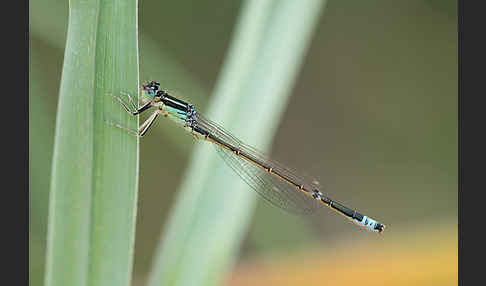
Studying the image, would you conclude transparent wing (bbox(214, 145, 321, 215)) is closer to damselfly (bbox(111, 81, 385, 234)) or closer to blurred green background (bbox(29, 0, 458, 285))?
damselfly (bbox(111, 81, 385, 234))

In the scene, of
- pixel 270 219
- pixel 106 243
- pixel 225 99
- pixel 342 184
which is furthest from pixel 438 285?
pixel 106 243

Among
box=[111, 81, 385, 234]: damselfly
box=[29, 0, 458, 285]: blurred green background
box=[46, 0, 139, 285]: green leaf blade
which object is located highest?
box=[29, 0, 458, 285]: blurred green background

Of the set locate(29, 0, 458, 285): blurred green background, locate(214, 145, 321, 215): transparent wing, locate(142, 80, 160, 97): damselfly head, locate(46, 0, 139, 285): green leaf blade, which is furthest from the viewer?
locate(29, 0, 458, 285): blurred green background

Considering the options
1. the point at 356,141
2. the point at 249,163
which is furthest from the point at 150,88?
the point at 356,141

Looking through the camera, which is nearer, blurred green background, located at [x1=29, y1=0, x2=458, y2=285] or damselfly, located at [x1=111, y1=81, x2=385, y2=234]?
damselfly, located at [x1=111, y1=81, x2=385, y2=234]

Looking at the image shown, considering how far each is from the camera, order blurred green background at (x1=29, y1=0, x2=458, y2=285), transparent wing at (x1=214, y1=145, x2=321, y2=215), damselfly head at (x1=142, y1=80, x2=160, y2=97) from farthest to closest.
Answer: blurred green background at (x1=29, y1=0, x2=458, y2=285) < transparent wing at (x1=214, y1=145, x2=321, y2=215) < damselfly head at (x1=142, y1=80, x2=160, y2=97)

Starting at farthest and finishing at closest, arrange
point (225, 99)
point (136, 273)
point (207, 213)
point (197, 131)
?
point (136, 273), point (197, 131), point (225, 99), point (207, 213)

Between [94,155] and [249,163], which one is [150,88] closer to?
[94,155]

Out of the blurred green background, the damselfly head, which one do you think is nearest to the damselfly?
the damselfly head

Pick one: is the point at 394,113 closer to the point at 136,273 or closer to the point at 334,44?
the point at 334,44
